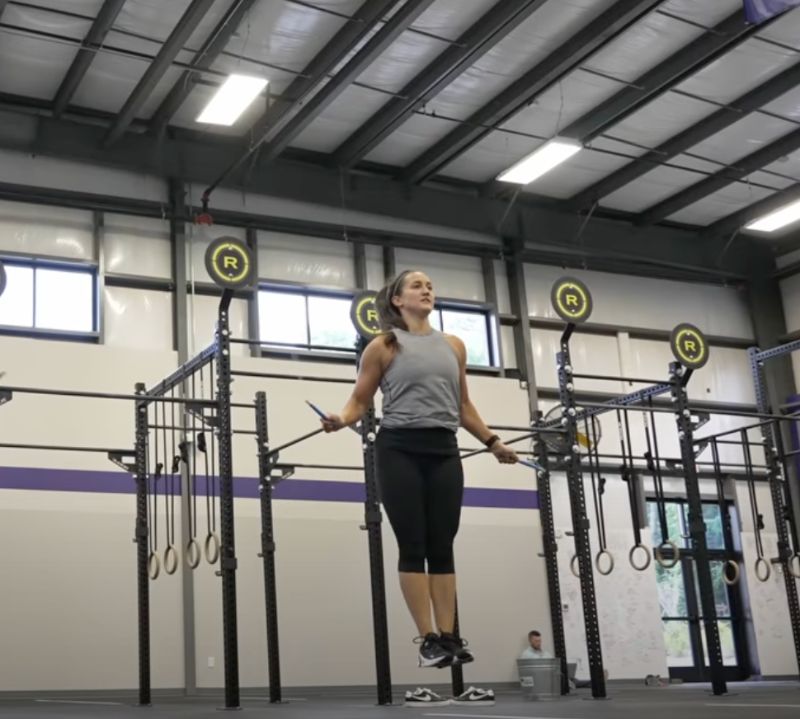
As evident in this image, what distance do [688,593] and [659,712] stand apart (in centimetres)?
902

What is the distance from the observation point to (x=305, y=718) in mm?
3047

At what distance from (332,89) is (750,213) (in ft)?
17.2

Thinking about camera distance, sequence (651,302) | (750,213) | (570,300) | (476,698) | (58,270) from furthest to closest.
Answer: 1. (651,302)
2. (750,213)
3. (58,270)
4. (570,300)
5. (476,698)

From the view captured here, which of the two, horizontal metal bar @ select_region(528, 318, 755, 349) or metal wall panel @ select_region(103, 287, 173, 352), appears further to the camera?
horizontal metal bar @ select_region(528, 318, 755, 349)

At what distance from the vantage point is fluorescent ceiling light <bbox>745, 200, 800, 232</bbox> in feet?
36.8

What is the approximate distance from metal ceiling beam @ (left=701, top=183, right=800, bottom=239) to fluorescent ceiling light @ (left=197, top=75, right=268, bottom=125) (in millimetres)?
5645

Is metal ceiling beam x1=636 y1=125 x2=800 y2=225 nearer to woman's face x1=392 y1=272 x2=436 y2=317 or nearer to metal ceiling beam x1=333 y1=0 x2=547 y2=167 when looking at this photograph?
metal ceiling beam x1=333 y1=0 x2=547 y2=167

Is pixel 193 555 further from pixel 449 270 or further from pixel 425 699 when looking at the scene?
pixel 449 270

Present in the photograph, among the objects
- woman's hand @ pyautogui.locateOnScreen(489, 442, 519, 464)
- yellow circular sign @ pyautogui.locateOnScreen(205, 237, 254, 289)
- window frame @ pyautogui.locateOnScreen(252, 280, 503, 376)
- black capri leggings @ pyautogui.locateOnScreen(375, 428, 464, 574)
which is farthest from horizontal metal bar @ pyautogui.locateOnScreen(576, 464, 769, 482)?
black capri leggings @ pyautogui.locateOnScreen(375, 428, 464, 574)

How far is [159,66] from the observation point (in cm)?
853

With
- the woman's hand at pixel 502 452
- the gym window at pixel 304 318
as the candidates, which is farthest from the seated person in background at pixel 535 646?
the woman's hand at pixel 502 452

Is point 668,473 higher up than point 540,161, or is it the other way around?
point 540,161

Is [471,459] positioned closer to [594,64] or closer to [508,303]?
[508,303]

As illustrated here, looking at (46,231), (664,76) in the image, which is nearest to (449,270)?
(664,76)
